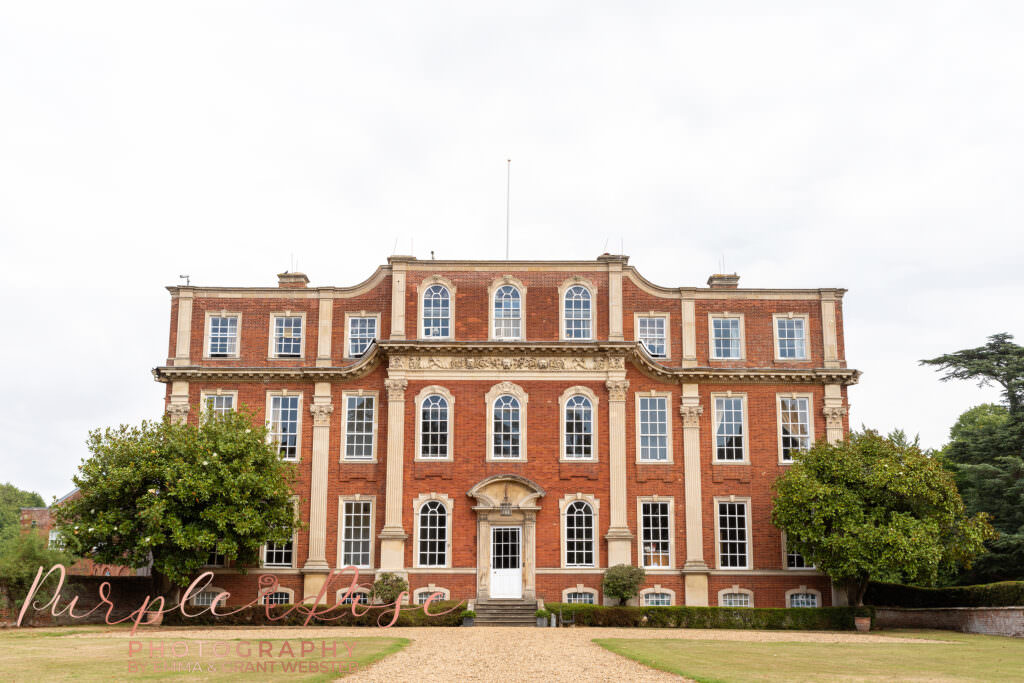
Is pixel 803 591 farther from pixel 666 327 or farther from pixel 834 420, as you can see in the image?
pixel 666 327

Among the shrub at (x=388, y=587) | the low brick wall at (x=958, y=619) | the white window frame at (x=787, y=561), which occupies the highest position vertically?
the white window frame at (x=787, y=561)

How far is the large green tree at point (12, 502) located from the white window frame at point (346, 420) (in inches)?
1615

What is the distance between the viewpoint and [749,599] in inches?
1405

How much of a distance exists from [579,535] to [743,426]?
24.6 feet

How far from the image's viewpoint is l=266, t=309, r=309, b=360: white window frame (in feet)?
124

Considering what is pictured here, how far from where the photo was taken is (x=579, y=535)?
1405 inches

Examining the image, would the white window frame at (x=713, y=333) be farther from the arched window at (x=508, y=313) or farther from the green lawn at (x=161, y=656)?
the green lawn at (x=161, y=656)

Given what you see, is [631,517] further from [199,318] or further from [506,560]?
[199,318]

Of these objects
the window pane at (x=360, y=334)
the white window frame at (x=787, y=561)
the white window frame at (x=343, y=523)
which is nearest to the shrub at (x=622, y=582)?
the white window frame at (x=787, y=561)

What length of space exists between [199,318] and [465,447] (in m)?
11.5

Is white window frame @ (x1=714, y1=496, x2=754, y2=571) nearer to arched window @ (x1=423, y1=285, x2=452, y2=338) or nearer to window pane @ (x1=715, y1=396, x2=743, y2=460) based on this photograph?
window pane @ (x1=715, y1=396, x2=743, y2=460)

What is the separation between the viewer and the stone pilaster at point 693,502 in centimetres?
3531

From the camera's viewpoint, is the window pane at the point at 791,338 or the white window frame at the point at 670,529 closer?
the white window frame at the point at 670,529

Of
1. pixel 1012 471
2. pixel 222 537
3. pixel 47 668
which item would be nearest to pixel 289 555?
pixel 222 537
